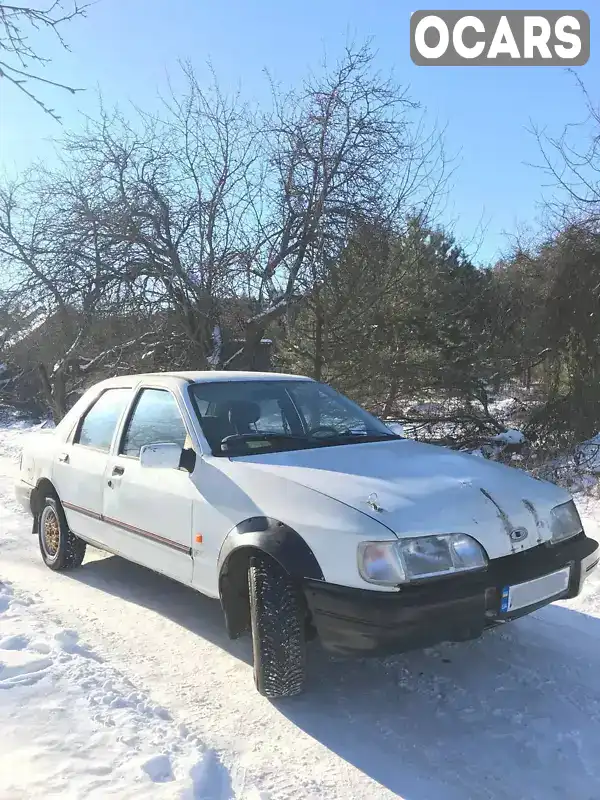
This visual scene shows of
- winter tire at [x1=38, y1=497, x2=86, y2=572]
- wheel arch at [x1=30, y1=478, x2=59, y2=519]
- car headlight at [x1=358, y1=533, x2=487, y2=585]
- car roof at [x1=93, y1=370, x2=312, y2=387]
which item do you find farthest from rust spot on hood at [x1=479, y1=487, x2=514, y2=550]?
wheel arch at [x1=30, y1=478, x2=59, y2=519]

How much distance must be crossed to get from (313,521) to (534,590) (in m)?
1.14

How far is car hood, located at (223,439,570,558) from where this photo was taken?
3.03 metres

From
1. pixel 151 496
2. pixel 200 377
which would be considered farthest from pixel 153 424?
pixel 151 496

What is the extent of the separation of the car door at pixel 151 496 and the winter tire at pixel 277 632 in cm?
72

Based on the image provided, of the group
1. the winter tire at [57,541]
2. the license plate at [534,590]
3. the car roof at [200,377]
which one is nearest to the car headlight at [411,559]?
the license plate at [534,590]

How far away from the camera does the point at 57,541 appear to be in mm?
5434

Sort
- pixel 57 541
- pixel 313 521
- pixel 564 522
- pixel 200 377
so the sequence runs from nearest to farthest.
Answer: pixel 313 521
pixel 564 522
pixel 200 377
pixel 57 541

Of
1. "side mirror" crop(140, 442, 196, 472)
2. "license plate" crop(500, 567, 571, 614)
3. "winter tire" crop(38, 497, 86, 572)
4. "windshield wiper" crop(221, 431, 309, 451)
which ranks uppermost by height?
"windshield wiper" crop(221, 431, 309, 451)

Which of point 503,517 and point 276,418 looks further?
point 276,418

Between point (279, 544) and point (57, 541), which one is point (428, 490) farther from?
point (57, 541)

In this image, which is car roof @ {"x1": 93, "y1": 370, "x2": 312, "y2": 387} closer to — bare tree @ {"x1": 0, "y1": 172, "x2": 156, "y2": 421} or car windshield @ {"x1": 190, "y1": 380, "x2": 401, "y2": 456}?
car windshield @ {"x1": 190, "y1": 380, "x2": 401, "y2": 456}

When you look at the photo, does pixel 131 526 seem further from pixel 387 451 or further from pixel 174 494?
pixel 387 451

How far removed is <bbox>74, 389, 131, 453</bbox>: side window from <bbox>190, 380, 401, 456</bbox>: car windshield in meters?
0.88

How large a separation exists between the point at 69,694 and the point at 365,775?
59.9 inches
